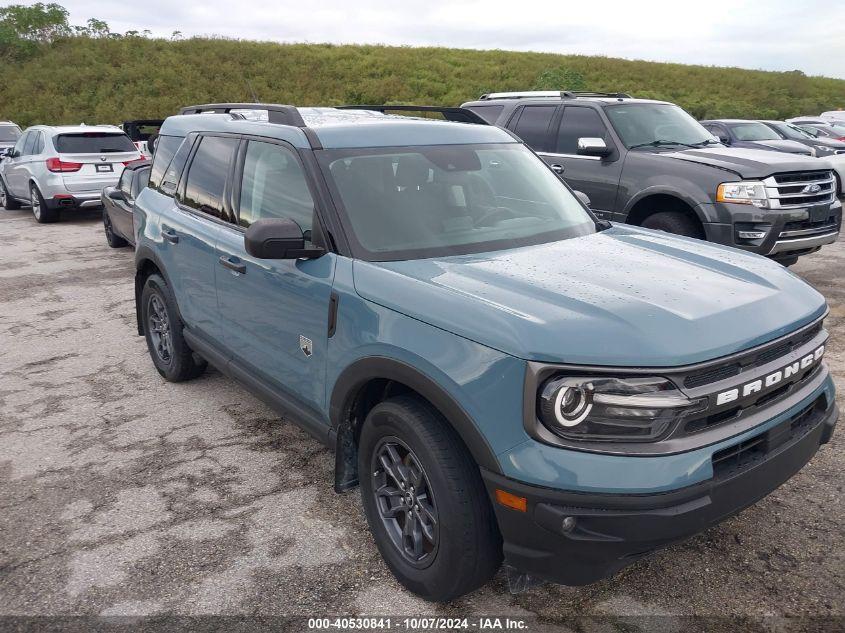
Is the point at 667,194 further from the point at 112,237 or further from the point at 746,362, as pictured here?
the point at 112,237

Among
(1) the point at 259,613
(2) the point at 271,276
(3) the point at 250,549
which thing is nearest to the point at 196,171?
(2) the point at 271,276

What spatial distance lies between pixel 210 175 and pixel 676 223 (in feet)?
15.9

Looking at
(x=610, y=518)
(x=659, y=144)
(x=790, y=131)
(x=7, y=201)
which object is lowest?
(x=7, y=201)

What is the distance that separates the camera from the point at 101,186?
42.1ft

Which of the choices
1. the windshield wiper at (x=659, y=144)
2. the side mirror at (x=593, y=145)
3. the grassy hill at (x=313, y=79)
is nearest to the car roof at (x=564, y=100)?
the windshield wiper at (x=659, y=144)

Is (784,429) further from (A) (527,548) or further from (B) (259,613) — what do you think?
(B) (259,613)

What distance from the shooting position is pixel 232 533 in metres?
3.29

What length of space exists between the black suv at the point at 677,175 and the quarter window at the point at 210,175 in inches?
158

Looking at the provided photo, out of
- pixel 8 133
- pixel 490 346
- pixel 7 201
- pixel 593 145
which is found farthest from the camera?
pixel 8 133

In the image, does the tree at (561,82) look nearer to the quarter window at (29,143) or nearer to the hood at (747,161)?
the quarter window at (29,143)

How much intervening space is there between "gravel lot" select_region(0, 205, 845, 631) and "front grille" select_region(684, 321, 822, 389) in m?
0.98

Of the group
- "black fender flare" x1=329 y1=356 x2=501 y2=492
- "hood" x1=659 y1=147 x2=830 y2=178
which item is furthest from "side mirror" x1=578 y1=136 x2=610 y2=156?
"black fender flare" x1=329 y1=356 x2=501 y2=492

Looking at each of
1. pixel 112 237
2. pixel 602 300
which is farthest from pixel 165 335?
pixel 112 237

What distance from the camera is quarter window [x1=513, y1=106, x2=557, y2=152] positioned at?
8.53 m
